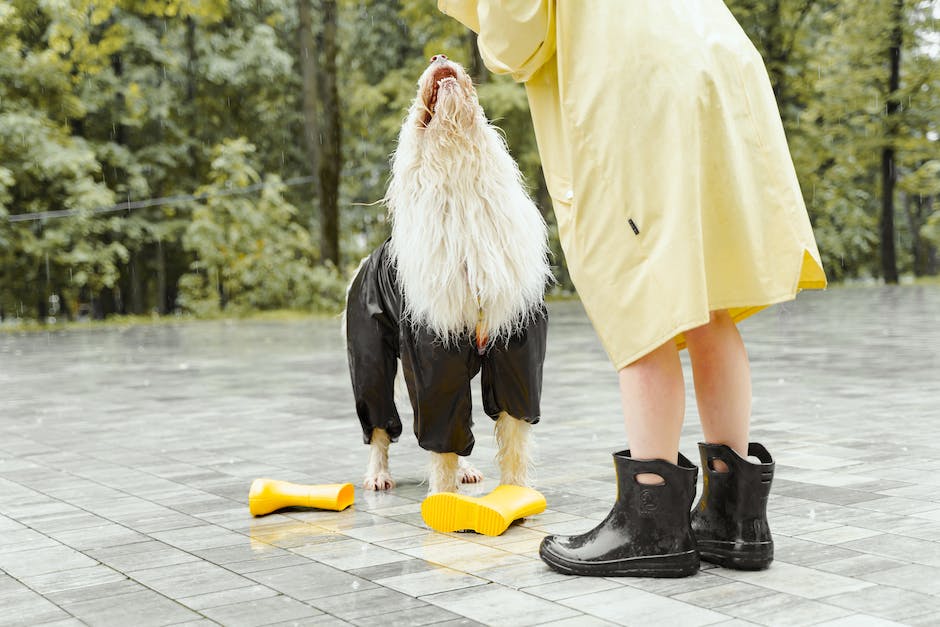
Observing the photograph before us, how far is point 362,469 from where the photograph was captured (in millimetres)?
5539

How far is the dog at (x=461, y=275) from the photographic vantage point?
14.1 feet

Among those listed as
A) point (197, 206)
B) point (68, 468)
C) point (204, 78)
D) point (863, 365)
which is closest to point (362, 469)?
point (68, 468)

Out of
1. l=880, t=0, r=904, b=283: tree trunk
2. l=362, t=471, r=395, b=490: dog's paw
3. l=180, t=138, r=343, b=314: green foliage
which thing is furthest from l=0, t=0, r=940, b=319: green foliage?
l=362, t=471, r=395, b=490: dog's paw

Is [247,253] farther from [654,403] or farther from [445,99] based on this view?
[654,403]

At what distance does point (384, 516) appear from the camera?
4.42m

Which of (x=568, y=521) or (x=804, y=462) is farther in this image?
(x=804, y=462)

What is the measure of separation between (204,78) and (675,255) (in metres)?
25.5

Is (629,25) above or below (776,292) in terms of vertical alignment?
above

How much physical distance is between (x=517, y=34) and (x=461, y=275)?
1218mm

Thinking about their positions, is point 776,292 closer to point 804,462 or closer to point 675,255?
point 675,255

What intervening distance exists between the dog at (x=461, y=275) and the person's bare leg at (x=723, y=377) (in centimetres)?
109

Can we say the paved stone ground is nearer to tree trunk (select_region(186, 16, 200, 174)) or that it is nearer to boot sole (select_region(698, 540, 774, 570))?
boot sole (select_region(698, 540, 774, 570))

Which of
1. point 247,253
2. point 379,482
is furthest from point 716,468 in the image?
point 247,253

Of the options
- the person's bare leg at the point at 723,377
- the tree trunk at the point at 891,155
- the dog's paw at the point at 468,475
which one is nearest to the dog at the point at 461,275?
the dog's paw at the point at 468,475
